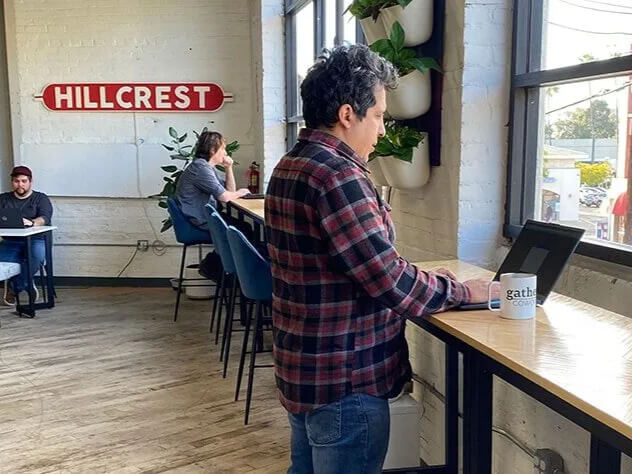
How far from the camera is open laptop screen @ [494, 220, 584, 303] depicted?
1641mm

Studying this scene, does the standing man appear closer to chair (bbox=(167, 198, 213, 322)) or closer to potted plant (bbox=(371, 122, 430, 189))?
potted plant (bbox=(371, 122, 430, 189))

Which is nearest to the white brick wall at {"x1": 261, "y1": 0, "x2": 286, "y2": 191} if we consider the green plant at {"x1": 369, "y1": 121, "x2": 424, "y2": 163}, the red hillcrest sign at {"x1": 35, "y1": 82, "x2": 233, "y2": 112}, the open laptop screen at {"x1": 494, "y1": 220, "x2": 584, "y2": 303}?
the red hillcrest sign at {"x1": 35, "y1": 82, "x2": 233, "y2": 112}

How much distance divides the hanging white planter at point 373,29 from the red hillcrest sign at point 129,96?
152 inches

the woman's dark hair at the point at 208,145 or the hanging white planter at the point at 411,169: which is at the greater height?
the woman's dark hair at the point at 208,145

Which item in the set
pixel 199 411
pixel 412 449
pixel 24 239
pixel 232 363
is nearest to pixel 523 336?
pixel 412 449

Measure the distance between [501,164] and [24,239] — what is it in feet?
14.0

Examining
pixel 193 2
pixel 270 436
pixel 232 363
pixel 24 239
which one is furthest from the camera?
pixel 193 2

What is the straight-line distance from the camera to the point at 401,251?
2863 millimetres

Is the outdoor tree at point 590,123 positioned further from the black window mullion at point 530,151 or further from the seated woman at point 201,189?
the seated woman at point 201,189

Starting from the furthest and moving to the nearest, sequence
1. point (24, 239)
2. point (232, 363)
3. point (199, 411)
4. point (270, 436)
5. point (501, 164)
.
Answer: point (24, 239), point (232, 363), point (199, 411), point (270, 436), point (501, 164)

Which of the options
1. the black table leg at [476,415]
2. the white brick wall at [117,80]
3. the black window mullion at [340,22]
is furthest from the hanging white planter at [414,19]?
the white brick wall at [117,80]

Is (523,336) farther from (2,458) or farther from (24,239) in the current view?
(24,239)

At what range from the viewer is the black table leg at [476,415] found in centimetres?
160

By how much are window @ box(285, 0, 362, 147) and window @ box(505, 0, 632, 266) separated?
6.39 ft
